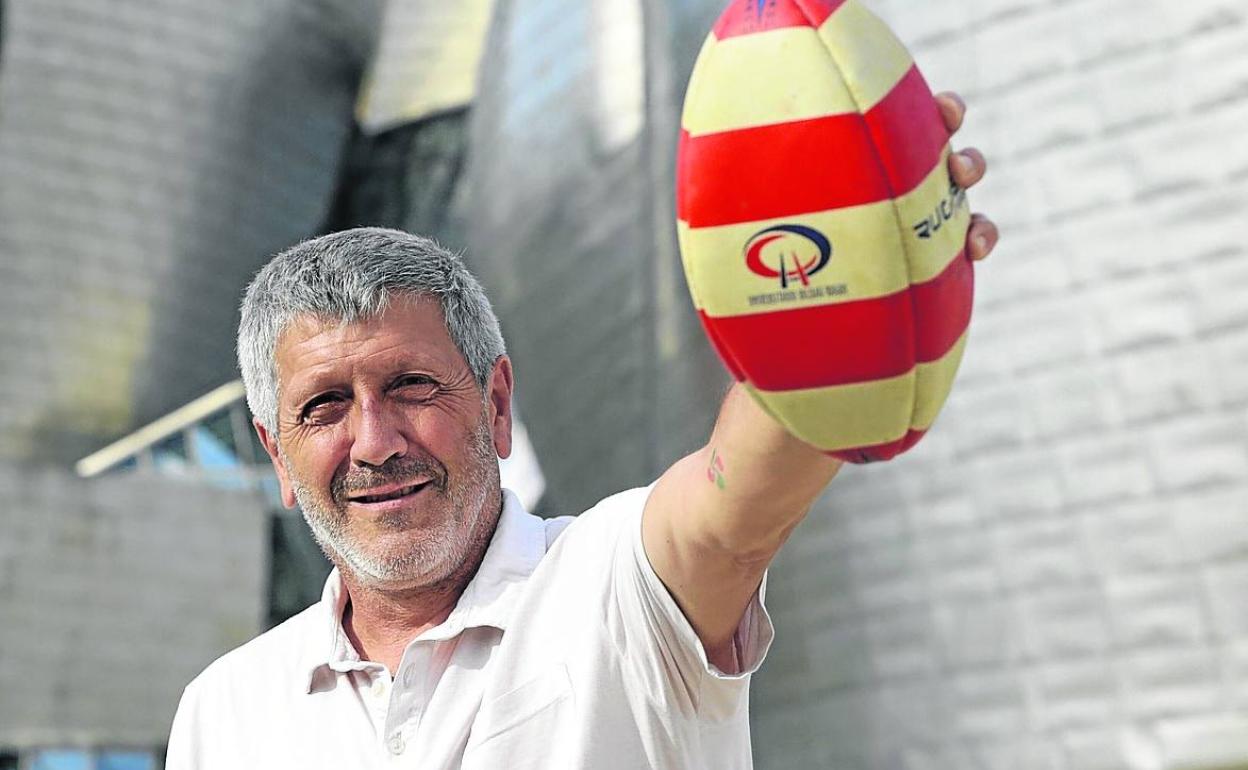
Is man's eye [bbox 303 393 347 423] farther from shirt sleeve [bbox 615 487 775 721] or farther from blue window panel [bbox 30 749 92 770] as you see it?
blue window panel [bbox 30 749 92 770]

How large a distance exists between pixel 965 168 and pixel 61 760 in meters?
16.0

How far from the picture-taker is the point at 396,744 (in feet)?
7.62

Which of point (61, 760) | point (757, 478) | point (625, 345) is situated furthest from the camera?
point (61, 760)

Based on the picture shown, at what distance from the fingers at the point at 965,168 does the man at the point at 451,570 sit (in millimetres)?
343

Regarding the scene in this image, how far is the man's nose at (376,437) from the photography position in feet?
7.89

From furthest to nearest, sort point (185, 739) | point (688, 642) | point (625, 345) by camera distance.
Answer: point (625, 345) → point (185, 739) → point (688, 642)

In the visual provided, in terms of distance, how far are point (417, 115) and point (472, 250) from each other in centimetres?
414

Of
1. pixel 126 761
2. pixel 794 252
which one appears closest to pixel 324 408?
pixel 794 252

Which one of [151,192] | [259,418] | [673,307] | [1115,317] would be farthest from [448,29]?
[259,418]

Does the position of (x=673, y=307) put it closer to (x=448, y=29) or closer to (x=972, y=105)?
(x=972, y=105)

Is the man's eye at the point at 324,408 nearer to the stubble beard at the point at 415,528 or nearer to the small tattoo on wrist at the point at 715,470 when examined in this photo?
the stubble beard at the point at 415,528

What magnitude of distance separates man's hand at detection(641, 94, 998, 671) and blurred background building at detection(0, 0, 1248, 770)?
9315mm

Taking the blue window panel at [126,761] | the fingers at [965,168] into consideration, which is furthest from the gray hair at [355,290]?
the blue window panel at [126,761]

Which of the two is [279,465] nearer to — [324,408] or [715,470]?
[324,408]
